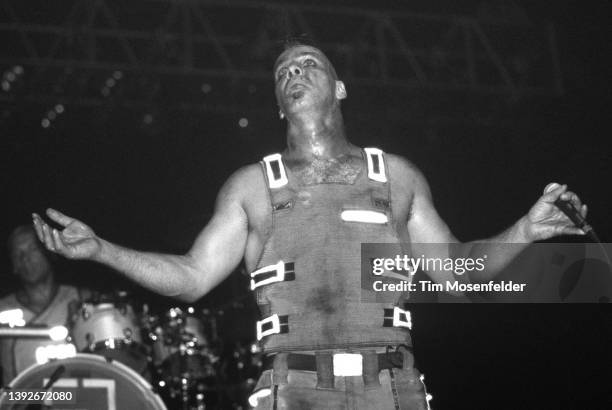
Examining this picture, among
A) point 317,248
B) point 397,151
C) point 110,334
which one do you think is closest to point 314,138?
point 317,248

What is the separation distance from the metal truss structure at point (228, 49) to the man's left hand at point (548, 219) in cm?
809

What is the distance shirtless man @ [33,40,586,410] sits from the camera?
4.64 m

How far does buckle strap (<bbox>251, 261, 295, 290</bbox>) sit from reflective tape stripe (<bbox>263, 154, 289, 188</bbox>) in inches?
17.9

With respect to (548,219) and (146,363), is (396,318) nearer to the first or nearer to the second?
(548,219)

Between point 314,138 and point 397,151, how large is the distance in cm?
789

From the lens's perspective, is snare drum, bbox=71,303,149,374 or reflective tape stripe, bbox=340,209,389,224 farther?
snare drum, bbox=71,303,149,374

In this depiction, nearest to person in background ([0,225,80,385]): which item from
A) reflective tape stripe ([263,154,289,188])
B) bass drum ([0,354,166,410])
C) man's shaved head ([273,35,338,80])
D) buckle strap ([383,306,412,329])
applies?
bass drum ([0,354,166,410])

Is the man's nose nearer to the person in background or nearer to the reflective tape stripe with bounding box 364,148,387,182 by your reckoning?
the reflective tape stripe with bounding box 364,148,387,182

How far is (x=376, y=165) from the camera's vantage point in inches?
205

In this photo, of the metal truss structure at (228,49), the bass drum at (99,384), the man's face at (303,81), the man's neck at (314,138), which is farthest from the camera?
the metal truss structure at (228,49)

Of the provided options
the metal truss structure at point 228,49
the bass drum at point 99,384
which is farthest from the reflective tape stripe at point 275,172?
the metal truss structure at point 228,49

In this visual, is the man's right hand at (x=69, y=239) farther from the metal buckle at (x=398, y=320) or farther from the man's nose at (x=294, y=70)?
the man's nose at (x=294, y=70)

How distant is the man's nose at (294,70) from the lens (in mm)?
5707

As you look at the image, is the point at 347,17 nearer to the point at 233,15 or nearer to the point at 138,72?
the point at 233,15
